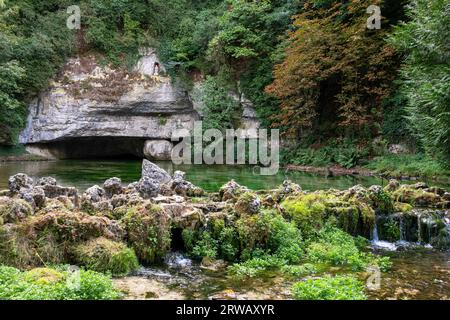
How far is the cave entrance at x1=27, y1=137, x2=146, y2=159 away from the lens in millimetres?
30078

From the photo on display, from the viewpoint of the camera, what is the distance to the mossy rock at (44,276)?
5.56 m

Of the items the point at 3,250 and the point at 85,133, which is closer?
the point at 3,250

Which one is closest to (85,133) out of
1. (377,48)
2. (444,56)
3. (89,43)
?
(89,43)

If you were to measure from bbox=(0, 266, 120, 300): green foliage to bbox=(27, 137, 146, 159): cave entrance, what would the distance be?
25.1 meters

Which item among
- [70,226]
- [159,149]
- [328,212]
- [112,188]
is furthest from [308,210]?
[159,149]

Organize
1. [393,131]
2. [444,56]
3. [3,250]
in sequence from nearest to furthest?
[3,250] → [444,56] → [393,131]

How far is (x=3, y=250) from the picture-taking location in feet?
21.8

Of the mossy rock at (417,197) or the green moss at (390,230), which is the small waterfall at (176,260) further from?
the mossy rock at (417,197)

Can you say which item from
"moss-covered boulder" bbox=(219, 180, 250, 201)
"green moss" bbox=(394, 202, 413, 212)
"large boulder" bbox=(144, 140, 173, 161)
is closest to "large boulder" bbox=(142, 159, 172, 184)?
"moss-covered boulder" bbox=(219, 180, 250, 201)

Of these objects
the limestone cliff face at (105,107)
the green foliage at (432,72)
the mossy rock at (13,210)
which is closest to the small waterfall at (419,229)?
the green foliage at (432,72)

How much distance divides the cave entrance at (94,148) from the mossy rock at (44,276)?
25024mm

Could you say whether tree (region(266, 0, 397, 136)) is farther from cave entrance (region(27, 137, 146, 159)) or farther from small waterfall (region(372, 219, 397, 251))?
small waterfall (region(372, 219, 397, 251))
